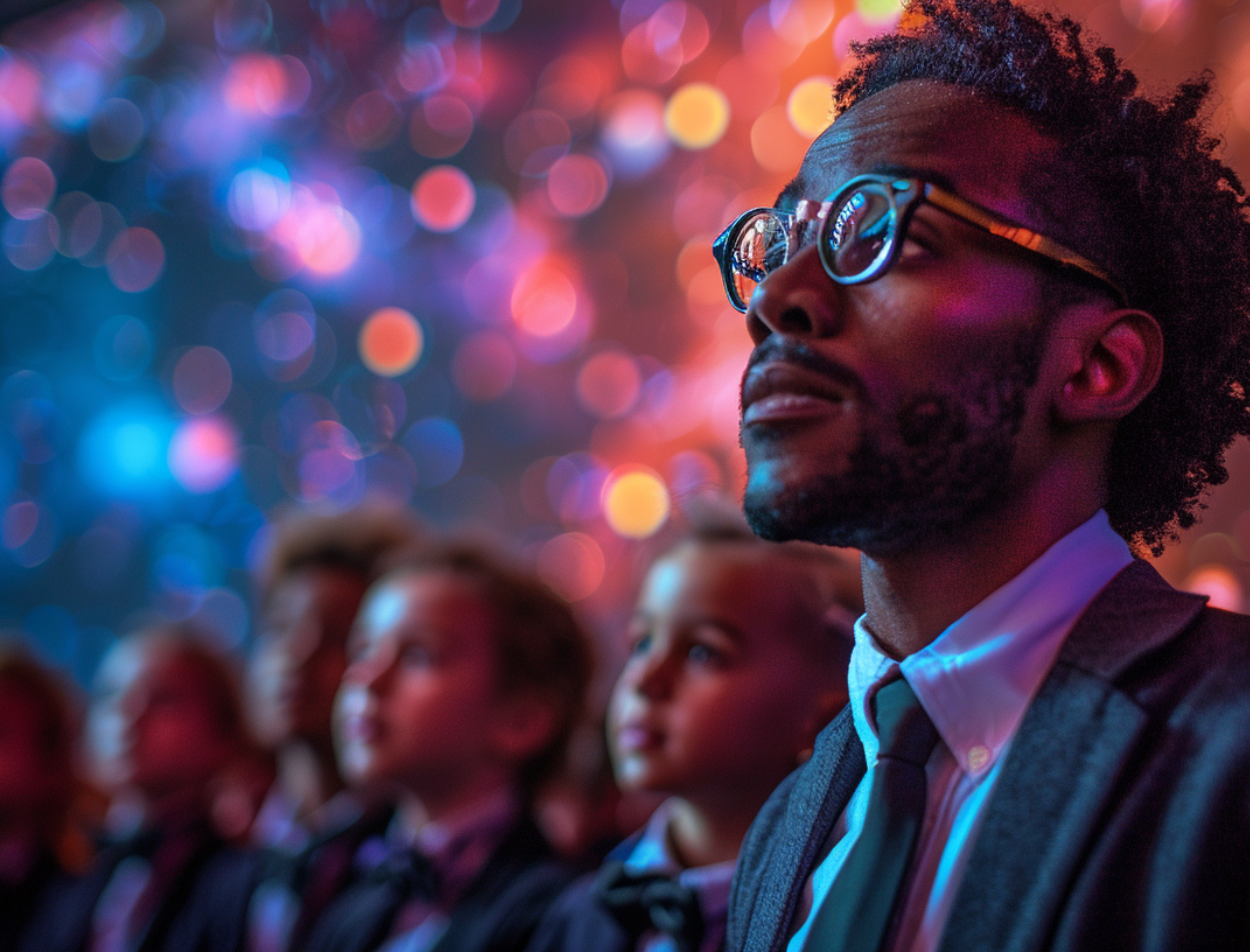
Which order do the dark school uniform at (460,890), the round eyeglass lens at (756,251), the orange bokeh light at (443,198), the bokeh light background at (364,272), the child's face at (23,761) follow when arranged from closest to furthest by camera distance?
1. the round eyeglass lens at (756,251)
2. the dark school uniform at (460,890)
3. the child's face at (23,761)
4. the bokeh light background at (364,272)
5. the orange bokeh light at (443,198)

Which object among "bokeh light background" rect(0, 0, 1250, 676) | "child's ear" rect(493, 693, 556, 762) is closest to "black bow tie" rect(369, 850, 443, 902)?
"child's ear" rect(493, 693, 556, 762)

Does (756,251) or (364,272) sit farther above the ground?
(364,272)

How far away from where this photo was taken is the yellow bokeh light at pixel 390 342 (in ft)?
12.7

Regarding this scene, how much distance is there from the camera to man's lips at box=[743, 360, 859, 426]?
2.81ft

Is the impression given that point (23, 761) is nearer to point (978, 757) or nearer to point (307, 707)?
point (307, 707)

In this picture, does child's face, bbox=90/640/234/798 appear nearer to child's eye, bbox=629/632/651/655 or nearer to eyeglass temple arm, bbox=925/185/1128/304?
child's eye, bbox=629/632/651/655

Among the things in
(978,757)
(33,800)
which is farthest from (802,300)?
(33,800)

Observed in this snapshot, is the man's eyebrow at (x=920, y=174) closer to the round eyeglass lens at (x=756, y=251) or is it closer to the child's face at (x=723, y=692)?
the round eyeglass lens at (x=756, y=251)

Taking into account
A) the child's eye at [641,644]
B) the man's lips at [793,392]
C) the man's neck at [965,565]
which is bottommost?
the child's eye at [641,644]

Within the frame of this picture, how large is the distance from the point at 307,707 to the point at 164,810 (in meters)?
0.53

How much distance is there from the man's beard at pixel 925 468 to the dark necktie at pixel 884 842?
147mm

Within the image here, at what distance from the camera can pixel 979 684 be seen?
802mm

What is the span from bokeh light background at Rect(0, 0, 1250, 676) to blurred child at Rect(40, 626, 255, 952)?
1185 millimetres

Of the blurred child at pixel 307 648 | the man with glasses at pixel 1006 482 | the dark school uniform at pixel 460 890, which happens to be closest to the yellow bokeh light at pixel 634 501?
the blurred child at pixel 307 648
